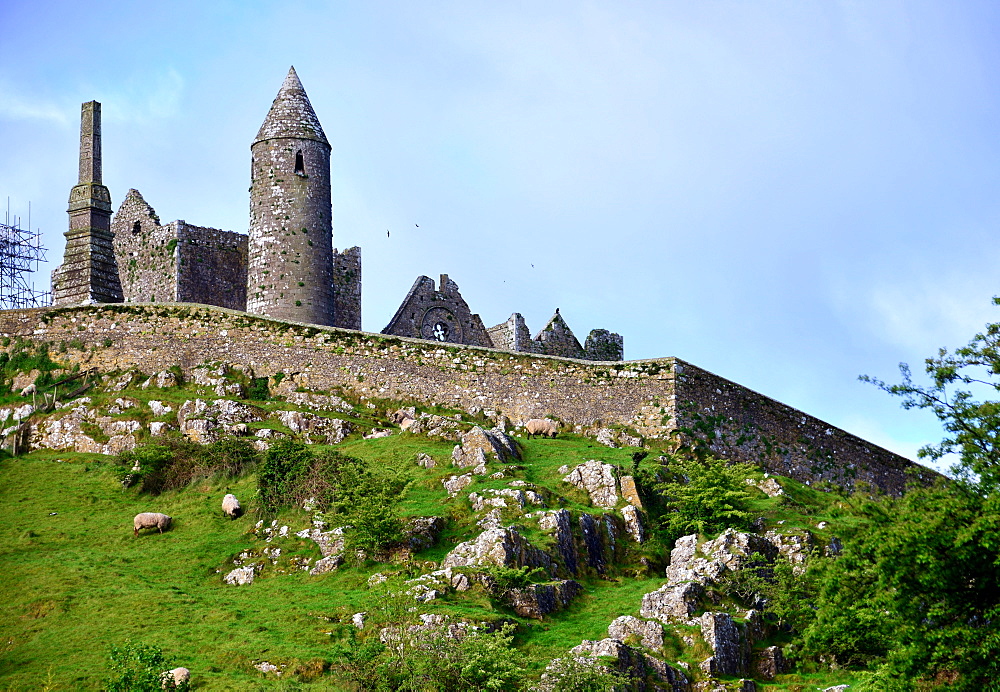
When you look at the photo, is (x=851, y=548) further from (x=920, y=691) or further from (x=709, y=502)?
(x=709, y=502)

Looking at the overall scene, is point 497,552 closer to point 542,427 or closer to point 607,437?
point 542,427

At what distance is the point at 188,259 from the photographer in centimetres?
4853

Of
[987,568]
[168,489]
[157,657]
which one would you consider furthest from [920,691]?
[168,489]

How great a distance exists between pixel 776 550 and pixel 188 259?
27.7m

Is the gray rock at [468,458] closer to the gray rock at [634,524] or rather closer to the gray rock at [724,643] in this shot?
the gray rock at [634,524]

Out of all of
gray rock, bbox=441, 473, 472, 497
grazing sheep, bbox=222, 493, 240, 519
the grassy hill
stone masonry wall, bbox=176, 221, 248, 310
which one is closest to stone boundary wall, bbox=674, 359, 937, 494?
the grassy hill

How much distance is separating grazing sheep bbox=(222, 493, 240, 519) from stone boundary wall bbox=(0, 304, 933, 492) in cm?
771

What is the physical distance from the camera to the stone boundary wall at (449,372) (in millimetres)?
40594

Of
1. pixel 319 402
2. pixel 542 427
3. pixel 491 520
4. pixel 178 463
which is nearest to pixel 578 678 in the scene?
pixel 491 520

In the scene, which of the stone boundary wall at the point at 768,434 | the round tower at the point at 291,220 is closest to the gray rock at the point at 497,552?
the stone boundary wall at the point at 768,434

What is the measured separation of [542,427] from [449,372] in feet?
12.9

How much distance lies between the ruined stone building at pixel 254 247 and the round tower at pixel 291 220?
0.13 feet

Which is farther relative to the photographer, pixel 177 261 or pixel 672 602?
pixel 177 261

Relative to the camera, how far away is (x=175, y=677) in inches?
925
